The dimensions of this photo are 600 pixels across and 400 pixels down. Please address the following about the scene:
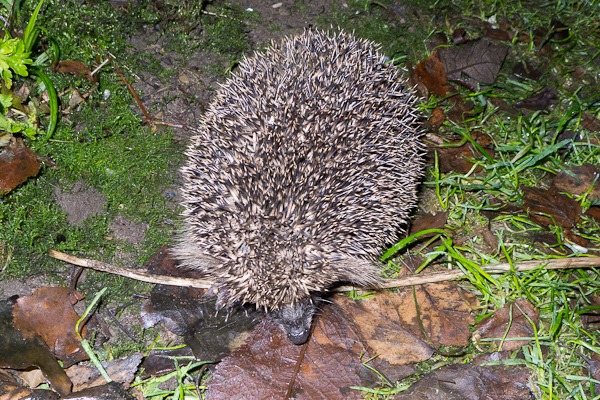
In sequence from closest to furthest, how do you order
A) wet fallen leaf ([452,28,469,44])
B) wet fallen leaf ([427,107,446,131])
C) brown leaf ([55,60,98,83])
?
brown leaf ([55,60,98,83])
wet fallen leaf ([427,107,446,131])
wet fallen leaf ([452,28,469,44])

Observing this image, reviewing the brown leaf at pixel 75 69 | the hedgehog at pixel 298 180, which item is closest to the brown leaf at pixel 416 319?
the hedgehog at pixel 298 180

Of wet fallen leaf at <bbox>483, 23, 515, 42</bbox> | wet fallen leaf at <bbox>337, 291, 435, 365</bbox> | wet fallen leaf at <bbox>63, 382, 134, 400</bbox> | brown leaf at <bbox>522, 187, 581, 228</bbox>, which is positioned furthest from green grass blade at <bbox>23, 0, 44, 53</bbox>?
wet fallen leaf at <bbox>483, 23, 515, 42</bbox>

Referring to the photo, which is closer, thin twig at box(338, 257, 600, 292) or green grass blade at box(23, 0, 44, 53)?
thin twig at box(338, 257, 600, 292)

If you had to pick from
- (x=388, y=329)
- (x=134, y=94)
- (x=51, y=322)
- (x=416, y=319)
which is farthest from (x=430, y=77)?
(x=51, y=322)

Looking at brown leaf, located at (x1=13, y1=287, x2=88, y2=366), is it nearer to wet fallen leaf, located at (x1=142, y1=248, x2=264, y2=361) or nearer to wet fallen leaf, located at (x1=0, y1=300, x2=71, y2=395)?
wet fallen leaf, located at (x1=0, y1=300, x2=71, y2=395)

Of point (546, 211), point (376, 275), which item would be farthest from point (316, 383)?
point (546, 211)
